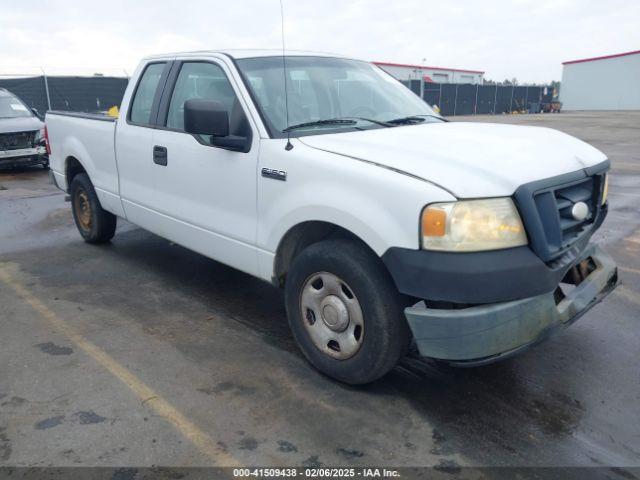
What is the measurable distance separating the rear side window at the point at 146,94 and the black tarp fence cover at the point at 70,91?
1741 centimetres

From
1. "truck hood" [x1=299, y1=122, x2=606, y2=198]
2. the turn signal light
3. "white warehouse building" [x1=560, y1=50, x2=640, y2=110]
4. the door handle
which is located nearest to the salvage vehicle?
the door handle

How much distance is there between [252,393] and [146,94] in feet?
9.49

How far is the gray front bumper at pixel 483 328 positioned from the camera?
8.71 feet

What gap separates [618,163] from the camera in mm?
12922

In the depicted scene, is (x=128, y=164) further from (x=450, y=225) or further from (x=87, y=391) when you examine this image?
(x=450, y=225)

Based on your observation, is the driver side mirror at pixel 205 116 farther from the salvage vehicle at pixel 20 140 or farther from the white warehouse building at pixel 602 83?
the white warehouse building at pixel 602 83

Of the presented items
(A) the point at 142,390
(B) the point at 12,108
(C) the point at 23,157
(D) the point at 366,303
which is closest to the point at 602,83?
(B) the point at 12,108

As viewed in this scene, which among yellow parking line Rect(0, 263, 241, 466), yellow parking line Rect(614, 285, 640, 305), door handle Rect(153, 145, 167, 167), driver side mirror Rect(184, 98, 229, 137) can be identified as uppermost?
driver side mirror Rect(184, 98, 229, 137)

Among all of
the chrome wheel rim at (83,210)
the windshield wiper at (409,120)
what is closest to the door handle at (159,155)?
the windshield wiper at (409,120)

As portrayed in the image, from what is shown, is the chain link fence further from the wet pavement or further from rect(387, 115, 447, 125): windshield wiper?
the wet pavement

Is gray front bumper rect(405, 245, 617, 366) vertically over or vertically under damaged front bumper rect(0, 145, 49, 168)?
over

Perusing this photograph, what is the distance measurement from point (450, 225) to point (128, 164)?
328 cm

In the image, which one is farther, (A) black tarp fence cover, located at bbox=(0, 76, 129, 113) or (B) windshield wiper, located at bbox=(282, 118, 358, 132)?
(A) black tarp fence cover, located at bbox=(0, 76, 129, 113)

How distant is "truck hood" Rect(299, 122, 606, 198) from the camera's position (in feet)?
8.91
